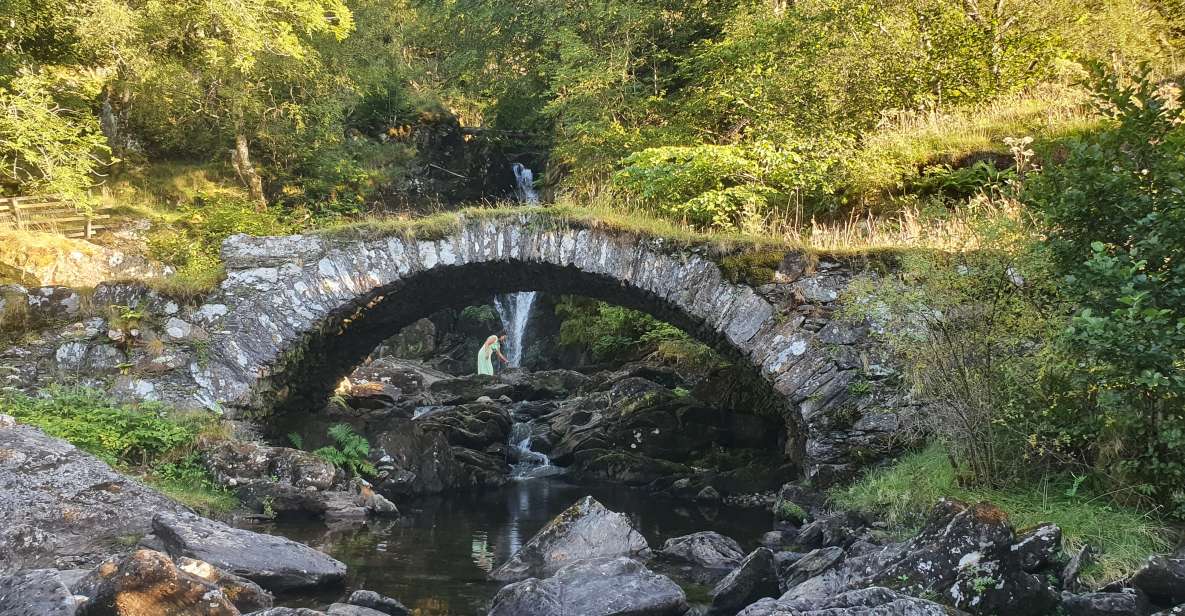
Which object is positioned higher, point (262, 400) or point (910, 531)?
point (262, 400)

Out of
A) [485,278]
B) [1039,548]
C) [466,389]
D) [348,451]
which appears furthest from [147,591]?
[466,389]

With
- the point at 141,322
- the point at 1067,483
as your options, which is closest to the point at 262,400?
the point at 141,322

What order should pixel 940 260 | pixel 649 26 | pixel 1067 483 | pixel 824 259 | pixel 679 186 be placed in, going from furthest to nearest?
1. pixel 649 26
2. pixel 679 186
3. pixel 824 259
4. pixel 940 260
5. pixel 1067 483

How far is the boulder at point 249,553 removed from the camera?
21.0ft

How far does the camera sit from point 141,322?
10.3 meters

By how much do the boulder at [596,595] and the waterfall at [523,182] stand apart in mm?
16128

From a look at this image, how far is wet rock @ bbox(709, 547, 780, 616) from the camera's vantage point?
6344mm

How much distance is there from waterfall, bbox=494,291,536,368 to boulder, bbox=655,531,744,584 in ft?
45.4

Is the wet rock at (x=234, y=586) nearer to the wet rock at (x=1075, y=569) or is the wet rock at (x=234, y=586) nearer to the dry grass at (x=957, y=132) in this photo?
the wet rock at (x=1075, y=569)

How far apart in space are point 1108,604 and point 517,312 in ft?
60.4

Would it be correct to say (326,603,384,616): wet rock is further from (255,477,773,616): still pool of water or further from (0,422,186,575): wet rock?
(0,422,186,575): wet rock

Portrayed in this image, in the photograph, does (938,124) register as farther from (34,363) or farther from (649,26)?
(34,363)

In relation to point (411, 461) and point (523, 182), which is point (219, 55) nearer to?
point (523, 182)

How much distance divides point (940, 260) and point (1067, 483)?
2.06 m
